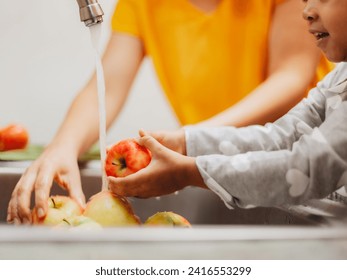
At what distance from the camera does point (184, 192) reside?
2.82 feet

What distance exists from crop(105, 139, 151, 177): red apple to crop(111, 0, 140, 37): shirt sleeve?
235 millimetres

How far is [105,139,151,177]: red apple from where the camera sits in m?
0.73

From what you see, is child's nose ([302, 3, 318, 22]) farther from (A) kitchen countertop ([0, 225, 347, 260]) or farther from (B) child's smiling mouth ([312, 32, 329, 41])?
(A) kitchen countertop ([0, 225, 347, 260])

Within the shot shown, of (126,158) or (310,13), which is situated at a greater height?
(310,13)

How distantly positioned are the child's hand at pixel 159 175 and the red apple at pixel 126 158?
11 millimetres

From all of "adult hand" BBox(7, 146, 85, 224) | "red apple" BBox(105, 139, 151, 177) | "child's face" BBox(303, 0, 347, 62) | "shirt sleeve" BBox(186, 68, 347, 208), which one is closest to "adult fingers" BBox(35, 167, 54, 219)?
"adult hand" BBox(7, 146, 85, 224)

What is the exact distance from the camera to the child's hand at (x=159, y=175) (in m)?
0.70

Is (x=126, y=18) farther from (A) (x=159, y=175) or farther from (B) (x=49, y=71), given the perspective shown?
(A) (x=159, y=175)

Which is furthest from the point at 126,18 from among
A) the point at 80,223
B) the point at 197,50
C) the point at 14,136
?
the point at 80,223

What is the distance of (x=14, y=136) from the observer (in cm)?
91

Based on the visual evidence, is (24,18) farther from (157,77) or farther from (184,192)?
(184,192)

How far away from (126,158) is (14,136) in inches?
10.3

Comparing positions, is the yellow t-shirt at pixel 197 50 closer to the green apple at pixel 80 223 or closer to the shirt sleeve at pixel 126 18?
the shirt sleeve at pixel 126 18
